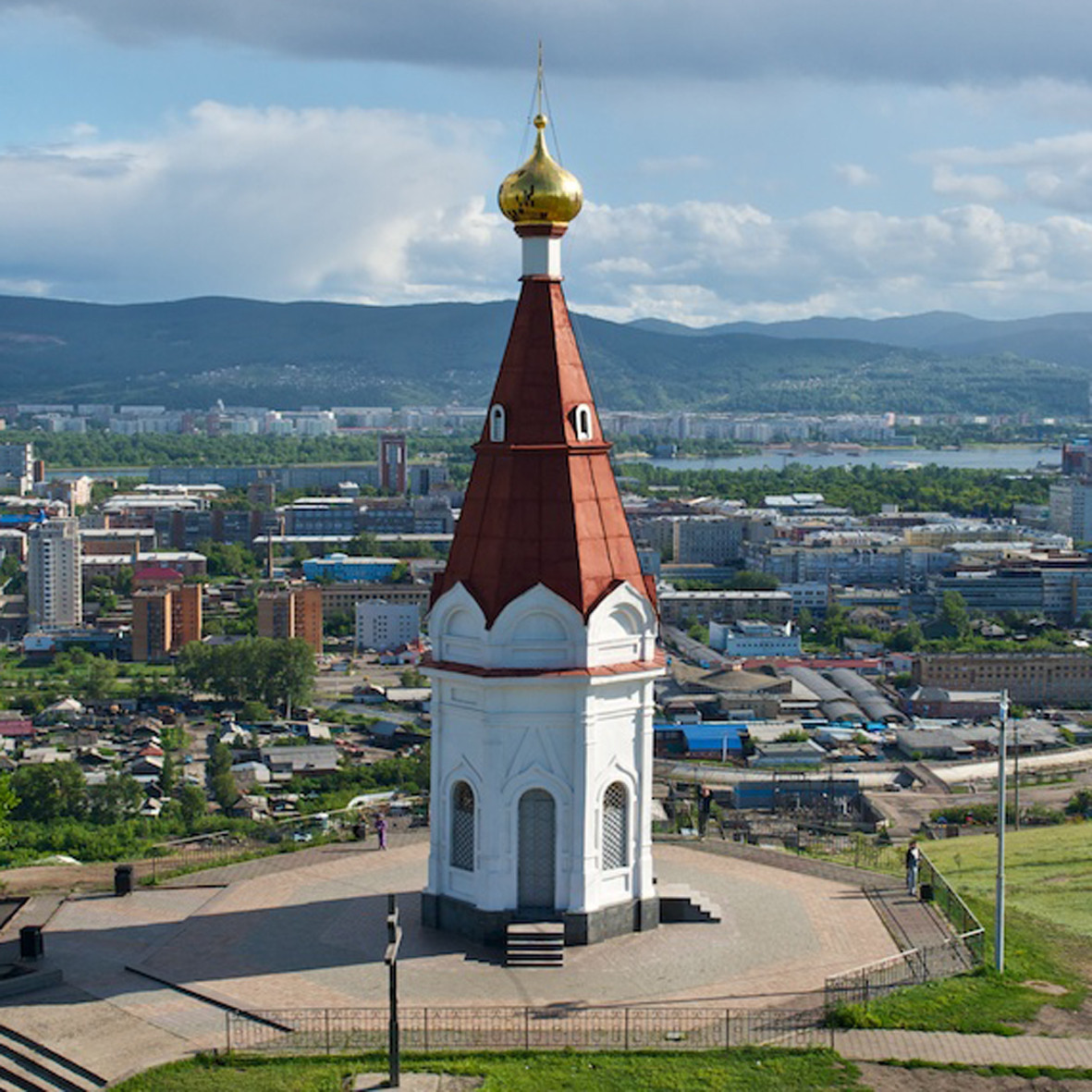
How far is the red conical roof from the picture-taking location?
14594mm

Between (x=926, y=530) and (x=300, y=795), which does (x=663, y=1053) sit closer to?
(x=300, y=795)

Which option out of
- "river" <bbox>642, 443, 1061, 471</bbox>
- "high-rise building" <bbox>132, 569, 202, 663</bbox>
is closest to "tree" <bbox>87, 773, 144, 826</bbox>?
"high-rise building" <bbox>132, 569, 202, 663</bbox>

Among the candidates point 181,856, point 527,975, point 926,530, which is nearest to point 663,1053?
point 527,975

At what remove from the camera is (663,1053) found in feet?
40.1

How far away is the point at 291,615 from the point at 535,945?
49137 mm

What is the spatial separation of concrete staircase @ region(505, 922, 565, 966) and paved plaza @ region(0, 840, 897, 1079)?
113 mm

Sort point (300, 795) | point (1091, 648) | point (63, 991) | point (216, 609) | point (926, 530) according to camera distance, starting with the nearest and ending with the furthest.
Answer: point (63, 991)
point (300, 795)
point (1091, 648)
point (216, 609)
point (926, 530)

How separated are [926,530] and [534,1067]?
79.6 m

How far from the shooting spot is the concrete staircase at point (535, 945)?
556 inches

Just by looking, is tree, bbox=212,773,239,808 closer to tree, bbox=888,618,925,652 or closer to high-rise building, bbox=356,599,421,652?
high-rise building, bbox=356,599,421,652

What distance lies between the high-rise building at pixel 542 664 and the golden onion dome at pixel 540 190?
0.01m

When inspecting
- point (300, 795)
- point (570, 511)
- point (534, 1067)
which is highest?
point (570, 511)

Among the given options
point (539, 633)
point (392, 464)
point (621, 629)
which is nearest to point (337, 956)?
point (539, 633)

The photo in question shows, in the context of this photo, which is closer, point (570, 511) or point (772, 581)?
point (570, 511)
